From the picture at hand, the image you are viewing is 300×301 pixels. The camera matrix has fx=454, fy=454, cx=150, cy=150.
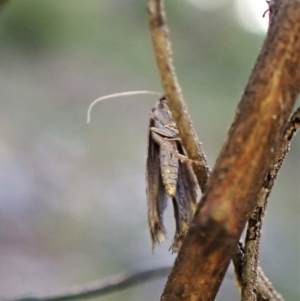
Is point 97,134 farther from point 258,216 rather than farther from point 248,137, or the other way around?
point 248,137

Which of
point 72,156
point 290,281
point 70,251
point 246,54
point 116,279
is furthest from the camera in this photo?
point 246,54

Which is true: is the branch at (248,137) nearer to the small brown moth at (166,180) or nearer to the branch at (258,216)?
the branch at (258,216)

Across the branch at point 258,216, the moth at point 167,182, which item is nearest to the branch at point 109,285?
the moth at point 167,182

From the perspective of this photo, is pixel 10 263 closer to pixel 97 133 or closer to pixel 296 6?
pixel 97 133

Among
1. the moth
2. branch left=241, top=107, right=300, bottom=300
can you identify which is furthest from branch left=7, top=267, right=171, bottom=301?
branch left=241, top=107, right=300, bottom=300

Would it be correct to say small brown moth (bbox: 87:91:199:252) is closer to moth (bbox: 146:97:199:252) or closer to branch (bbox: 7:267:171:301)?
moth (bbox: 146:97:199:252)

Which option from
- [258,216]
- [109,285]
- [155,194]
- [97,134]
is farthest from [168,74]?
[97,134]

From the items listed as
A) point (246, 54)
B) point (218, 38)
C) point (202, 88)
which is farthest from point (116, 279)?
point (218, 38)
